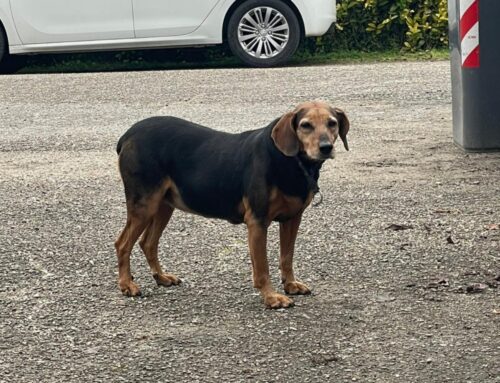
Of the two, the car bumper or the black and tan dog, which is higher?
the black and tan dog

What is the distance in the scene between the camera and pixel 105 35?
1473 cm

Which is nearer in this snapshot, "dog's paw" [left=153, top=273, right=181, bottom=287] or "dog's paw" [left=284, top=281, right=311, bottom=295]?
"dog's paw" [left=284, top=281, right=311, bottom=295]

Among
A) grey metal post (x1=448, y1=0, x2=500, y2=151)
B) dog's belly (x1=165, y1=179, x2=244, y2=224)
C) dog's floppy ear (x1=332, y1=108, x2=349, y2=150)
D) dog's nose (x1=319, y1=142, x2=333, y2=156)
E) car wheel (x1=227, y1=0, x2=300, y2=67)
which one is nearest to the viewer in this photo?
dog's nose (x1=319, y1=142, x2=333, y2=156)

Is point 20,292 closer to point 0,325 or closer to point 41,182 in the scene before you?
point 0,325

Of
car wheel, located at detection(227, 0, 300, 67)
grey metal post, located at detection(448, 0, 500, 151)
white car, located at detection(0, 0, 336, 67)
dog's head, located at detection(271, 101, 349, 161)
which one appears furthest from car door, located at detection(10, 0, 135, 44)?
dog's head, located at detection(271, 101, 349, 161)

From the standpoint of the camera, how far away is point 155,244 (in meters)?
6.00

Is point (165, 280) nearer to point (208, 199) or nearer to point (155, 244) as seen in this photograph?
point (155, 244)

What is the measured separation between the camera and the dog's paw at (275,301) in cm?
555

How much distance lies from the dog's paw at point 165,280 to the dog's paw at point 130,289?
0.15 meters

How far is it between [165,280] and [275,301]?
721mm

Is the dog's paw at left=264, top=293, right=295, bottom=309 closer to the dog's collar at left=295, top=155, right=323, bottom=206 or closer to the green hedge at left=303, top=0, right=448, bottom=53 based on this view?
the dog's collar at left=295, top=155, right=323, bottom=206

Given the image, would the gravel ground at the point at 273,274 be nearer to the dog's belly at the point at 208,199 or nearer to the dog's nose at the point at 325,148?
the dog's belly at the point at 208,199

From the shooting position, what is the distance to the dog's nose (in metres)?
5.24

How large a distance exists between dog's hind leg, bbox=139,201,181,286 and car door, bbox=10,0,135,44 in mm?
8934
